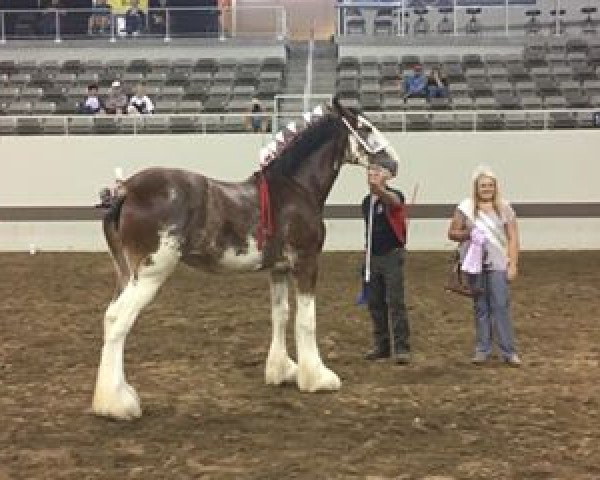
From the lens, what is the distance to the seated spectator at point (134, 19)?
71.9 ft

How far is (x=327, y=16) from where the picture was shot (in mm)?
24250

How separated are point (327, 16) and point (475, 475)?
20.8 meters

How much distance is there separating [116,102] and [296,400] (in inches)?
519

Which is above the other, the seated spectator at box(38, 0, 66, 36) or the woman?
the seated spectator at box(38, 0, 66, 36)

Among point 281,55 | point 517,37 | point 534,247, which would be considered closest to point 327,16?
point 281,55

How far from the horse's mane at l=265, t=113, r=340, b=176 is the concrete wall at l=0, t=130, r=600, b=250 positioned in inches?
363

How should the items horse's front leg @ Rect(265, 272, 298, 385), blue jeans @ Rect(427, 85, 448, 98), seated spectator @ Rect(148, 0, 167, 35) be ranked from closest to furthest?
horse's front leg @ Rect(265, 272, 298, 385) → blue jeans @ Rect(427, 85, 448, 98) → seated spectator @ Rect(148, 0, 167, 35)

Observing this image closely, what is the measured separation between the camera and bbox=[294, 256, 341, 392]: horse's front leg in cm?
651

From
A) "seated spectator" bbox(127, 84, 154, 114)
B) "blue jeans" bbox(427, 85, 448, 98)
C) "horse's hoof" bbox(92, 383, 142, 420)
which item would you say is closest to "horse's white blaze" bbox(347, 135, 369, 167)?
"horse's hoof" bbox(92, 383, 142, 420)

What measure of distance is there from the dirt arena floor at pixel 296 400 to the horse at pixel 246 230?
0.33 m

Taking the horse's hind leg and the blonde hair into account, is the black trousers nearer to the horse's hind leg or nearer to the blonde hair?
the blonde hair

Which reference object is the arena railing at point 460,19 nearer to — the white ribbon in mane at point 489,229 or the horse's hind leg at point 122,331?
the white ribbon in mane at point 489,229

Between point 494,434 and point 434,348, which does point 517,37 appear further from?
point 494,434

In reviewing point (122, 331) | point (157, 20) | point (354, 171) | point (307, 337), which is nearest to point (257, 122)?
point (354, 171)
